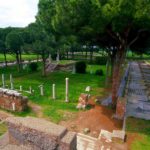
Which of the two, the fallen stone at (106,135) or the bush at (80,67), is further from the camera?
the bush at (80,67)

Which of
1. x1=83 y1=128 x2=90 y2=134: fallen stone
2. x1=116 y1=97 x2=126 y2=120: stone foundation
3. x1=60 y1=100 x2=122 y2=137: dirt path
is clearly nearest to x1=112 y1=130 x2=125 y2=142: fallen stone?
x1=60 y1=100 x2=122 y2=137: dirt path

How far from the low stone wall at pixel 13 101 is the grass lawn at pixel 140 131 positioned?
6303 mm

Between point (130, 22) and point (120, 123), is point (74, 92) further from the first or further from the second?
point (130, 22)

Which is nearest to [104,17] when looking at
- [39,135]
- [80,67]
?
[39,135]

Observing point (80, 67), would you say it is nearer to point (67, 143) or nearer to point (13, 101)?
point (13, 101)

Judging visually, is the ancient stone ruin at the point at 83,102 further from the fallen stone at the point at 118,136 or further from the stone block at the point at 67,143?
the stone block at the point at 67,143

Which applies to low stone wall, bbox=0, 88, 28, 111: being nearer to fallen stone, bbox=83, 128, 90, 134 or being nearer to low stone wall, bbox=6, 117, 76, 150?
fallen stone, bbox=83, 128, 90, 134

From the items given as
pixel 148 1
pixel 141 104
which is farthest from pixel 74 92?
pixel 148 1

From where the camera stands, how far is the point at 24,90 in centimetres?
1809

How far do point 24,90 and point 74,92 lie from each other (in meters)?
4.23

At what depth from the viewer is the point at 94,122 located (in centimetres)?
1134

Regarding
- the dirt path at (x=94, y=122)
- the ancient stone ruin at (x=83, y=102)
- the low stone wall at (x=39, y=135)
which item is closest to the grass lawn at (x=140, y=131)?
the dirt path at (x=94, y=122)

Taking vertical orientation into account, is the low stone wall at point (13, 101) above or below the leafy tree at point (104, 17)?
below

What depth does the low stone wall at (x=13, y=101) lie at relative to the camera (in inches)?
516
